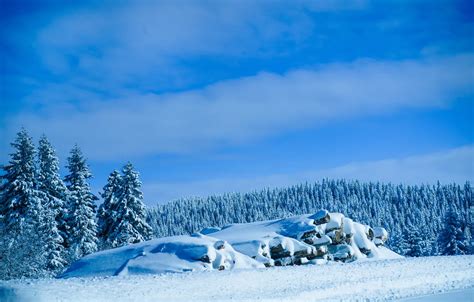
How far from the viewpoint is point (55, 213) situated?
123 ft

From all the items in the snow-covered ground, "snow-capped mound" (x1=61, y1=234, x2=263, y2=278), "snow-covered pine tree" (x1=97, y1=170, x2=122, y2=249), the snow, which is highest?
"snow-covered pine tree" (x1=97, y1=170, x2=122, y2=249)

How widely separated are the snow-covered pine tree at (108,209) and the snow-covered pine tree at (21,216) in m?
6.01

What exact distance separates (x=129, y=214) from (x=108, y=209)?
244cm

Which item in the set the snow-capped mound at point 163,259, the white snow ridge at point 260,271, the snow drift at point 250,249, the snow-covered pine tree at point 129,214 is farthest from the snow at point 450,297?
the snow-covered pine tree at point 129,214

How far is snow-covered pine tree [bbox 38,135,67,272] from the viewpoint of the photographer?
35.3m

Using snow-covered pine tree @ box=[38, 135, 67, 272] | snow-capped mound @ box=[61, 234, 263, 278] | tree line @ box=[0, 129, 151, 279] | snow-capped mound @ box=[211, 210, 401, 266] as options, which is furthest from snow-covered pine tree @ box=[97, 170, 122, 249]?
snow-capped mound @ box=[61, 234, 263, 278]

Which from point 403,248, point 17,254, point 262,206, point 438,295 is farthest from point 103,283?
point 262,206

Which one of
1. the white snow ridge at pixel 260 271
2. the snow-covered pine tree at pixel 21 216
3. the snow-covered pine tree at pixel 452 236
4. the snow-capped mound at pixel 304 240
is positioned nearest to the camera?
the white snow ridge at pixel 260 271

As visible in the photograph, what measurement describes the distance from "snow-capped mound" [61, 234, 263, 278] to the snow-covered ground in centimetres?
297

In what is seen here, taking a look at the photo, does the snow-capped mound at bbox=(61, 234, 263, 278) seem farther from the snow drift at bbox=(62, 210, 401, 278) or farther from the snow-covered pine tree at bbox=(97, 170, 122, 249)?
the snow-covered pine tree at bbox=(97, 170, 122, 249)

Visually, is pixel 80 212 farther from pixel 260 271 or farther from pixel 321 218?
pixel 260 271

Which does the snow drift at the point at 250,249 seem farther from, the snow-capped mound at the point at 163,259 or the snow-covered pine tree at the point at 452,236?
the snow-covered pine tree at the point at 452,236

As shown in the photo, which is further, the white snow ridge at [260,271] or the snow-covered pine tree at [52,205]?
the snow-covered pine tree at [52,205]

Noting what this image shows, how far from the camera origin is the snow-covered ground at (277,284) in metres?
14.9
